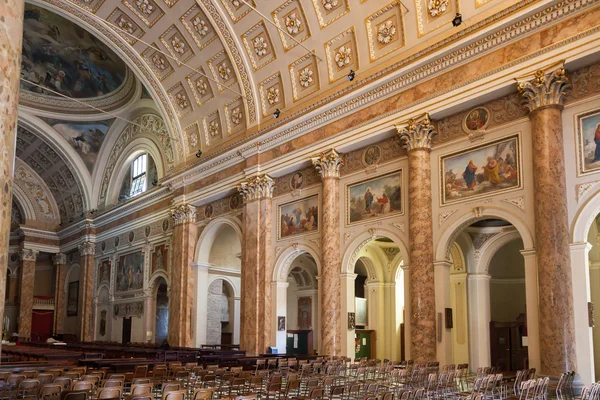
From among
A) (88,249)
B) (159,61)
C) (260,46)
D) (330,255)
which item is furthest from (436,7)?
(88,249)

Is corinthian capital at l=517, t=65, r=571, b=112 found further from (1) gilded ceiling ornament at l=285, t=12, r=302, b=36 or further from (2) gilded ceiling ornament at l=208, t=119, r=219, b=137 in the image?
(2) gilded ceiling ornament at l=208, t=119, r=219, b=137

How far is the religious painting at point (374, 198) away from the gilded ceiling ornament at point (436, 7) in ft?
15.4

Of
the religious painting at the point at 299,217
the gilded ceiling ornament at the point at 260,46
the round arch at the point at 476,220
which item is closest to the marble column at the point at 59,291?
the religious painting at the point at 299,217

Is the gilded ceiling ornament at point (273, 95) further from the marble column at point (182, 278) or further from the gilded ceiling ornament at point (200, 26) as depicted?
the marble column at point (182, 278)

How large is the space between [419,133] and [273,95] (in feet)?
25.7

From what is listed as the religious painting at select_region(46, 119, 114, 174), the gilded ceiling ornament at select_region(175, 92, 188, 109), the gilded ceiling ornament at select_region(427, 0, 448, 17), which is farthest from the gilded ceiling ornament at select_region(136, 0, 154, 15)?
the religious painting at select_region(46, 119, 114, 174)

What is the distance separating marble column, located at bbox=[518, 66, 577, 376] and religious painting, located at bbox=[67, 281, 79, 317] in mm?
33000

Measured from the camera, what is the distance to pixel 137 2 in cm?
2316

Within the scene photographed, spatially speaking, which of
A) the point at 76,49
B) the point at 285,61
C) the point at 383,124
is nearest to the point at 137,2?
the point at 285,61

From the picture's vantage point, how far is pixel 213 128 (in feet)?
85.8

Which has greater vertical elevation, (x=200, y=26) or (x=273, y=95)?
(x=200, y=26)

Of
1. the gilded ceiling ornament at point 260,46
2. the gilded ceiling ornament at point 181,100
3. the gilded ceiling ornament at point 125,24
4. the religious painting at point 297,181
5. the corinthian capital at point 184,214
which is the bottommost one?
the corinthian capital at point 184,214

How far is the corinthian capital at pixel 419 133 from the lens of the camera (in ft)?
53.8

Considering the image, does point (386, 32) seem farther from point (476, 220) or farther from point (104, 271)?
point (104, 271)
